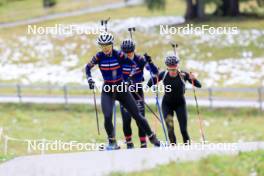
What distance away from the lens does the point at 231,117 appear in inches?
1219

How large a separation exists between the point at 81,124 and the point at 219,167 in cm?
1927

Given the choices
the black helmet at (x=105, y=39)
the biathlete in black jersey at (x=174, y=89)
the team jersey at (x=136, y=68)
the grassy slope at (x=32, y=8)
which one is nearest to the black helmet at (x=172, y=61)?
the biathlete in black jersey at (x=174, y=89)

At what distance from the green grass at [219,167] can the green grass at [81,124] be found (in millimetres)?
9972

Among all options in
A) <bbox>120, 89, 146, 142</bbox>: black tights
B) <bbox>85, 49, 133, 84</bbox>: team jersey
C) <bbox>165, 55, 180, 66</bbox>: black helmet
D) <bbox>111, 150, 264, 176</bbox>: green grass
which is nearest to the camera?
<bbox>111, 150, 264, 176</bbox>: green grass

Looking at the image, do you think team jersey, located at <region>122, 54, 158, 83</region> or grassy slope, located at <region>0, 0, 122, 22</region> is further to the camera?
grassy slope, located at <region>0, 0, 122, 22</region>

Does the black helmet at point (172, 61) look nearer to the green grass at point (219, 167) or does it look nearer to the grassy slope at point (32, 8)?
the green grass at point (219, 167)

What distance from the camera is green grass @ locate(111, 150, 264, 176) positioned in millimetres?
10969

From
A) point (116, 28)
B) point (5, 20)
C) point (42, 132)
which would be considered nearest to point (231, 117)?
point (42, 132)

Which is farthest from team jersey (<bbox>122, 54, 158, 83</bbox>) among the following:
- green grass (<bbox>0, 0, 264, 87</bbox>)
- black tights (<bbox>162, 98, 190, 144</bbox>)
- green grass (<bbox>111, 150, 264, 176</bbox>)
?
green grass (<bbox>0, 0, 264, 87</bbox>)

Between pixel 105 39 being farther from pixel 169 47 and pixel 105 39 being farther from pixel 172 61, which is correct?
pixel 169 47

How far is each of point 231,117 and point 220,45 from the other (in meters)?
18.6

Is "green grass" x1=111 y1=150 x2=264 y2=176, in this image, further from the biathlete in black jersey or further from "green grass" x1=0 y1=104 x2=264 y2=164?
"green grass" x1=0 y1=104 x2=264 y2=164

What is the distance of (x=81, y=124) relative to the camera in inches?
1188

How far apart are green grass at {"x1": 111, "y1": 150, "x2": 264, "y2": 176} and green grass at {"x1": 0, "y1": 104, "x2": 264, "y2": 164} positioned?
32.7ft
